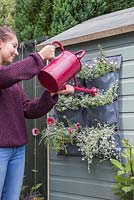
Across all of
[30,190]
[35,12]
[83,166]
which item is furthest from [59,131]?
[35,12]

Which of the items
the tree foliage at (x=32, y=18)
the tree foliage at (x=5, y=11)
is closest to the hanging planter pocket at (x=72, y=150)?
the tree foliage at (x=32, y=18)

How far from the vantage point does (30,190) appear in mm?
3816

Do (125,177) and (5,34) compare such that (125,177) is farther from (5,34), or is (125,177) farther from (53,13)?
(53,13)

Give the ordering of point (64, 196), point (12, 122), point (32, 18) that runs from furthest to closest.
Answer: point (32, 18)
point (64, 196)
point (12, 122)

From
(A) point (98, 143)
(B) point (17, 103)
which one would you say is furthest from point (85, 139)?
(B) point (17, 103)

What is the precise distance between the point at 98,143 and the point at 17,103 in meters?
0.94

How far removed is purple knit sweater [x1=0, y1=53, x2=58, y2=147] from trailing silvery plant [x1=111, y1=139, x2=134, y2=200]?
2.27ft

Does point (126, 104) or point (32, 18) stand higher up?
point (32, 18)

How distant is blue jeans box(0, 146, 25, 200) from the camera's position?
6.88 ft

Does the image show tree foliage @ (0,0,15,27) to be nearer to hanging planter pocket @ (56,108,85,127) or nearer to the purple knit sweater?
hanging planter pocket @ (56,108,85,127)

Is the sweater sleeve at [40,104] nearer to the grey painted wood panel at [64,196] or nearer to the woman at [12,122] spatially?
the woman at [12,122]

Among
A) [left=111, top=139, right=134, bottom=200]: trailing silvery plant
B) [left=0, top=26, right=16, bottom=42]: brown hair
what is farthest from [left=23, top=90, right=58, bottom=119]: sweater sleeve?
[left=111, top=139, right=134, bottom=200]: trailing silvery plant

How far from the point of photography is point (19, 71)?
1914 millimetres

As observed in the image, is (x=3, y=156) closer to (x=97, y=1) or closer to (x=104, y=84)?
(x=104, y=84)
